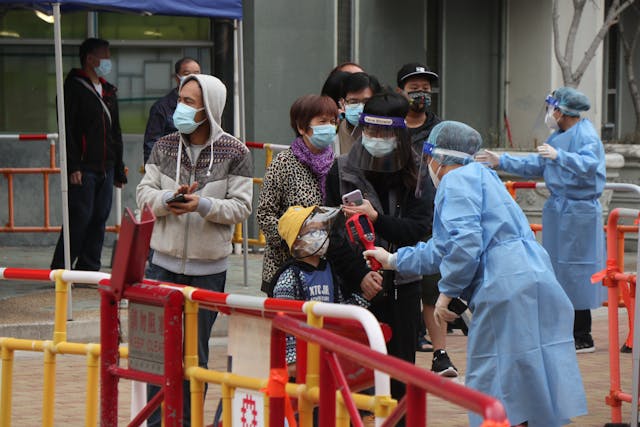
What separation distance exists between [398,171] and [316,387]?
8.05 feet

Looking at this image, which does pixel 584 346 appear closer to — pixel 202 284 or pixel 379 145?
pixel 379 145

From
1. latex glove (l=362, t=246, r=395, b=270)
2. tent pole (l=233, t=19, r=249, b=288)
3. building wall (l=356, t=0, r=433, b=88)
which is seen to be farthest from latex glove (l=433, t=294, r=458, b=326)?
building wall (l=356, t=0, r=433, b=88)

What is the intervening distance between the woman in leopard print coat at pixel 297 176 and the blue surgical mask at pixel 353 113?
1.07 m

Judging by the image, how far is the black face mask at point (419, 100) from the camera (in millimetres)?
8984

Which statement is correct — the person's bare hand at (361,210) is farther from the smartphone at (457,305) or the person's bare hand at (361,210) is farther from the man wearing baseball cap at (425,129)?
the man wearing baseball cap at (425,129)

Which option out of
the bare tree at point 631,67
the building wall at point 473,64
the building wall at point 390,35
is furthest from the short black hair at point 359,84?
the bare tree at point 631,67

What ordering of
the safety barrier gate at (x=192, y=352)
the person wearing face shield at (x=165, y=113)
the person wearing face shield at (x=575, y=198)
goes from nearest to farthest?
the safety barrier gate at (x=192, y=352), the person wearing face shield at (x=575, y=198), the person wearing face shield at (x=165, y=113)

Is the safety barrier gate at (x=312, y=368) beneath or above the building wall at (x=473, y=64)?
beneath

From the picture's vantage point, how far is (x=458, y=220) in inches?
229

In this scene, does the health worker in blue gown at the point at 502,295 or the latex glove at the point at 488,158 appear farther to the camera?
the latex glove at the point at 488,158

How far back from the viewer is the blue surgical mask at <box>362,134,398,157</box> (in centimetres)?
686

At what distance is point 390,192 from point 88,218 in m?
4.96

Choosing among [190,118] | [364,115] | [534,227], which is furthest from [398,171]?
[534,227]

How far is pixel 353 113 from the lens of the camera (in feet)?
27.2
